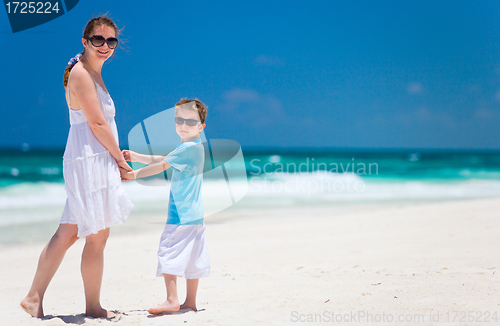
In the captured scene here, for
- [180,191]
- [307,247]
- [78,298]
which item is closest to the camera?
[180,191]

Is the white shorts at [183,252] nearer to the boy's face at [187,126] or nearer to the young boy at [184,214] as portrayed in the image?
the young boy at [184,214]

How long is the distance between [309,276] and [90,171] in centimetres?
215

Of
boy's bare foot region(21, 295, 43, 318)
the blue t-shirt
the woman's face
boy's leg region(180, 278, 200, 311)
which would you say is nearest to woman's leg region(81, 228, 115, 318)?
boy's bare foot region(21, 295, 43, 318)

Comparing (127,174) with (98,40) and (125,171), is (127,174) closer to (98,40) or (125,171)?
(125,171)

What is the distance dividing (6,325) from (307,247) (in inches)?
129

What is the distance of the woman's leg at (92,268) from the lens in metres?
2.29

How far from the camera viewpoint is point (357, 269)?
366 cm

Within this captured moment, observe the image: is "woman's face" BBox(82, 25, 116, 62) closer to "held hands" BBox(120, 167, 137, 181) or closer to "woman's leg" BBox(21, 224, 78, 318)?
"held hands" BBox(120, 167, 137, 181)

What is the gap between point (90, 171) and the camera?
7.25 ft

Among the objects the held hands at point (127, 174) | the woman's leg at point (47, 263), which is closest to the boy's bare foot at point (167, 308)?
the woman's leg at point (47, 263)

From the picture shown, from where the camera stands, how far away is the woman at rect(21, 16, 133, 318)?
219cm

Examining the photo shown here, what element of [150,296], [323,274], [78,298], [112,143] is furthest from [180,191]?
[323,274]

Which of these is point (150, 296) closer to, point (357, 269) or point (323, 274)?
point (323, 274)

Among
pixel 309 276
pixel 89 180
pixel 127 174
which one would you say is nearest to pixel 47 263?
pixel 89 180
